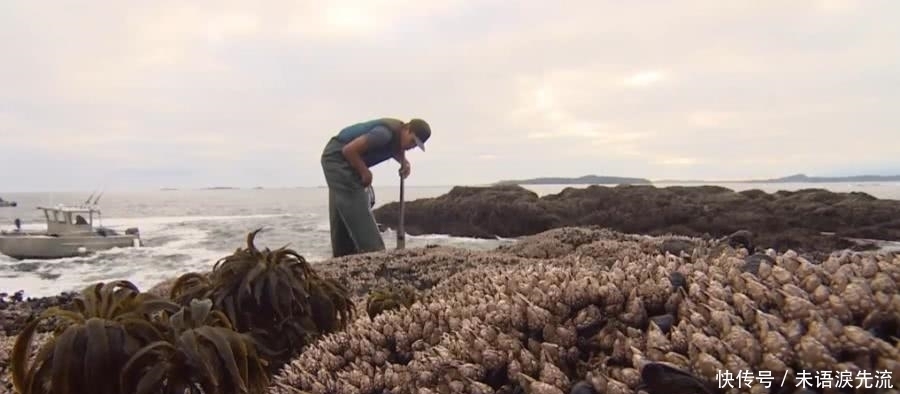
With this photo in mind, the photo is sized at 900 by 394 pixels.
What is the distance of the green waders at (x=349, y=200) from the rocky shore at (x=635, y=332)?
8.94 m

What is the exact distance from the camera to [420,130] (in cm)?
1123

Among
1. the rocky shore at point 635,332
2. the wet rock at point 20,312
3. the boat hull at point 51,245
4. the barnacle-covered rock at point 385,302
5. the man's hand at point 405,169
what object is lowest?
the boat hull at point 51,245

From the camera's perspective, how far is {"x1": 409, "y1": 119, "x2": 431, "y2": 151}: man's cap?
11203 mm

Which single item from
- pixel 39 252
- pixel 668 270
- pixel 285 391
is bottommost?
pixel 39 252

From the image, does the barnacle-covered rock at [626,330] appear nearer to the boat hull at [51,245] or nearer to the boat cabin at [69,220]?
the boat hull at [51,245]

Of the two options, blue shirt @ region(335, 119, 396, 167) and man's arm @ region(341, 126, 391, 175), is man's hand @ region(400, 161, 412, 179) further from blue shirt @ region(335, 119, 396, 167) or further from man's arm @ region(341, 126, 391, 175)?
man's arm @ region(341, 126, 391, 175)

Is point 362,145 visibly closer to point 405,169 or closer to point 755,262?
point 405,169

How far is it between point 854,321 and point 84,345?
2577mm

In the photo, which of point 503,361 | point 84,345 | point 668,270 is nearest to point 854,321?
point 668,270

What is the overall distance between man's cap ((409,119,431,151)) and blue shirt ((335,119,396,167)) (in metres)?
0.51

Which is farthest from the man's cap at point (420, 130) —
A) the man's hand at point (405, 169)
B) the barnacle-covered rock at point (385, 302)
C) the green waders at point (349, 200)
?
the barnacle-covered rock at point (385, 302)

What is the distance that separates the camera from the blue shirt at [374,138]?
11352 millimetres

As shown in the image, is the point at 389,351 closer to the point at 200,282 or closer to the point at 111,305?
the point at 111,305

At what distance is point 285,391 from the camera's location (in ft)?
8.01
